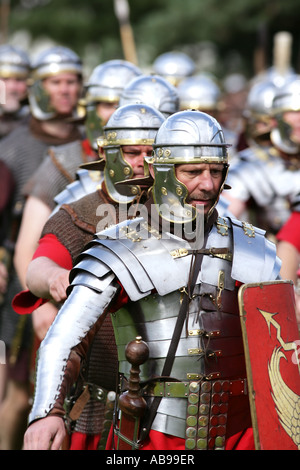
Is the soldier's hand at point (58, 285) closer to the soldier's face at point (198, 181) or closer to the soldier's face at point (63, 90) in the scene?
the soldier's face at point (198, 181)

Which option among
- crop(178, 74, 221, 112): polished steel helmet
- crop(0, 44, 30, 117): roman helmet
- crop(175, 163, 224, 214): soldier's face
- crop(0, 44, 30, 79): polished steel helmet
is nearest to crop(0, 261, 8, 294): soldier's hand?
crop(0, 44, 30, 117): roman helmet

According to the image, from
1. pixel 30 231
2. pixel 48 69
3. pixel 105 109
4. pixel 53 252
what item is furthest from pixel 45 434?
pixel 48 69

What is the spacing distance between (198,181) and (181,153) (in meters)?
0.14

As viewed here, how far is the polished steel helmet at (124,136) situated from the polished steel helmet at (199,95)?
546 centimetres

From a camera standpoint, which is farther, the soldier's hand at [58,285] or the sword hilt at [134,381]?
the soldier's hand at [58,285]

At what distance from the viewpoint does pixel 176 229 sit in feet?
15.9

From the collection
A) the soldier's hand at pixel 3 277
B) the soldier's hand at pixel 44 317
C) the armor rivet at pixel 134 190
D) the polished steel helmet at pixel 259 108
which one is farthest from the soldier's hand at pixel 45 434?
the polished steel helmet at pixel 259 108

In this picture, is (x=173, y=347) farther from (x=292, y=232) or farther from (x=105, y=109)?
(x=105, y=109)

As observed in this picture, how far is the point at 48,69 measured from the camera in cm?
1009

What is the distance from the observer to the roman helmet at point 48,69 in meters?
9.88

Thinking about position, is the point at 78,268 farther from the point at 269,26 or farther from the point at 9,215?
the point at 269,26

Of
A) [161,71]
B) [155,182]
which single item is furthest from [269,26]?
[155,182]

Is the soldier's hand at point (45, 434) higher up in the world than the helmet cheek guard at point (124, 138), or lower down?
lower down

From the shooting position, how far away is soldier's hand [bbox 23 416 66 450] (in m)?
4.28
